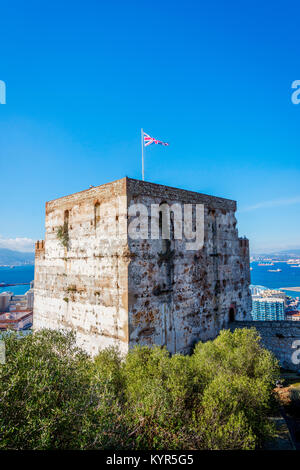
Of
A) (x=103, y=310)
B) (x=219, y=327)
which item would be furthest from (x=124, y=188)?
(x=219, y=327)

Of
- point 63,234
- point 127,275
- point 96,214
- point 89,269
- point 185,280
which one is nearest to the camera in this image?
point 127,275

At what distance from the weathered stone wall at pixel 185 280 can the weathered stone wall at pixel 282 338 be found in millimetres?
2602

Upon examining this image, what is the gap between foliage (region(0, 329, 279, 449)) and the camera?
538 cm

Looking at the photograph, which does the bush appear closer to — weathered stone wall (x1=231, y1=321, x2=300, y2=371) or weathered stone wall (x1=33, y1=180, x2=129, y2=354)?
weathered stone wall (x1=33, y1=180, x2=129, y2=354)

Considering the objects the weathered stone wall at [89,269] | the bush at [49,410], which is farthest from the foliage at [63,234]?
the bush at [49,410]

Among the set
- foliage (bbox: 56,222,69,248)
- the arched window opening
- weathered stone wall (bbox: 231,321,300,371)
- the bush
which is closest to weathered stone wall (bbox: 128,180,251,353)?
the arched window opening

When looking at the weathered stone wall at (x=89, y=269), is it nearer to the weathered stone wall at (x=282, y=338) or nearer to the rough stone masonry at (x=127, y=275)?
the rough stone masonry at (x=127, y=275)

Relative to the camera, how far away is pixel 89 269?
13.9 meters

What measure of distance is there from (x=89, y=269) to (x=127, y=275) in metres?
2.70

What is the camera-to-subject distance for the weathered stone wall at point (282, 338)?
15031 mm

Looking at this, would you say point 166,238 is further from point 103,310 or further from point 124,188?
point 103,310

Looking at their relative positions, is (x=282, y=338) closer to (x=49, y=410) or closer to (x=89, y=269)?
(x=89, y=269)

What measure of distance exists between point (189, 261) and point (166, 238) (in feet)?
7.24

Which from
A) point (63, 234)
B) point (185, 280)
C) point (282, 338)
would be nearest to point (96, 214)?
point (63, 234)
